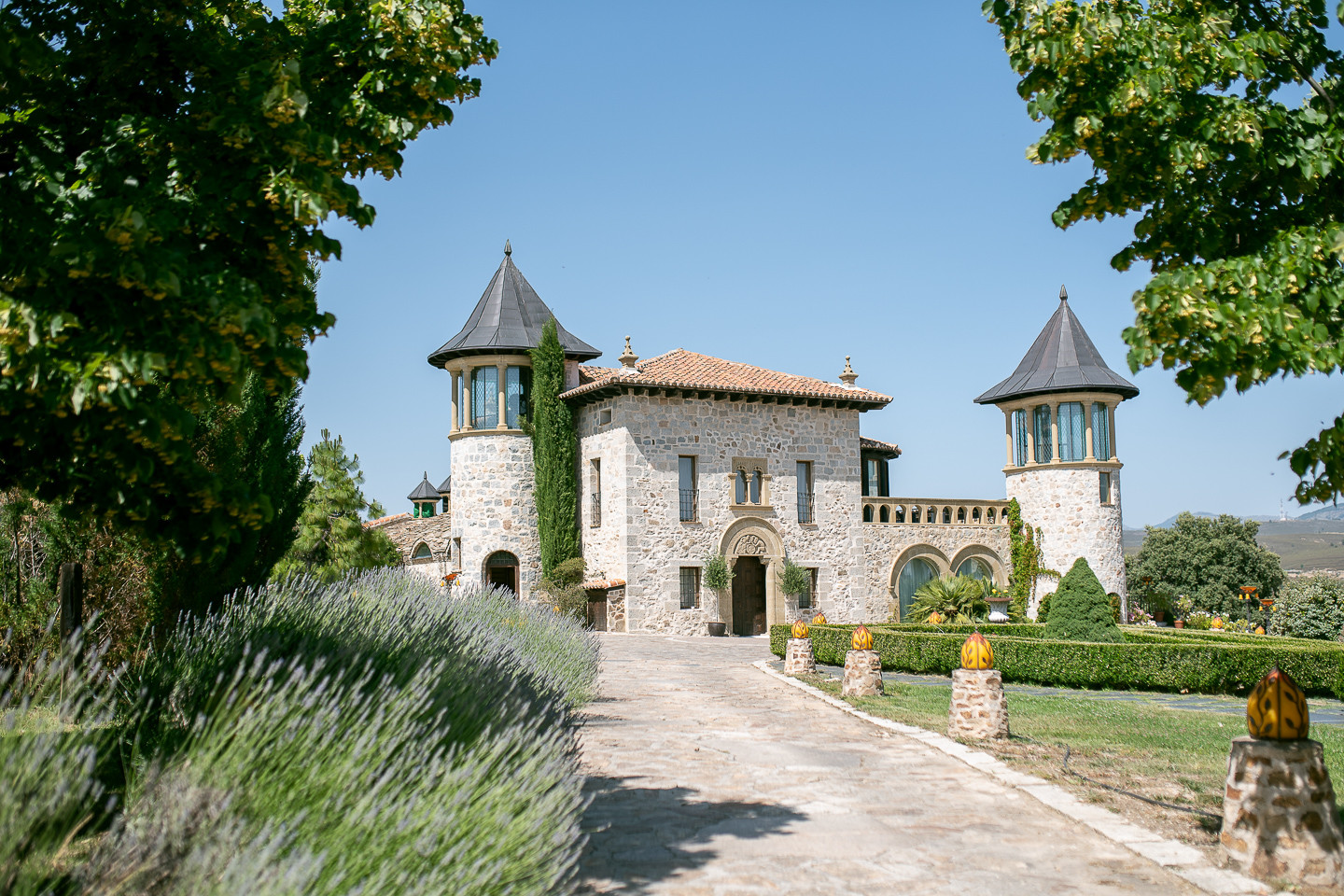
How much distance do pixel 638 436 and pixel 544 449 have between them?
2.63m

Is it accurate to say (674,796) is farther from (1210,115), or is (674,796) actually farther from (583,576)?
(583,576)

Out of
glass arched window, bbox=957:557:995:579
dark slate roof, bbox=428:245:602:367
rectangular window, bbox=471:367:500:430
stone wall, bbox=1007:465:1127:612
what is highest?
dark slate roof, bbox=428:245:602:367

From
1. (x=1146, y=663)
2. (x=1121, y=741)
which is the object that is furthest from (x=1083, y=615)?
(x=1121, y=741)

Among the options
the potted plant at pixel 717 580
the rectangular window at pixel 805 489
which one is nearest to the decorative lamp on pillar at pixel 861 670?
the potted plant at pixel 717 580

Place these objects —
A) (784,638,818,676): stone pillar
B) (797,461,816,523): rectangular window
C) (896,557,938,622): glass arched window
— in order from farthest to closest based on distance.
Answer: (896,557,938,622): glass arched window < (797,461,816,523): rectangular window < (784,638,818,676): stone pillar

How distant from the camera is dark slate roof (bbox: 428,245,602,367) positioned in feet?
92.2

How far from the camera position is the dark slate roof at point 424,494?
1879 inches

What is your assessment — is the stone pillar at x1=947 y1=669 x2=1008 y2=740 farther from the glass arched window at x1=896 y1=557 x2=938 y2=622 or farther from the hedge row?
the glass arched window at x1=896 y1=557 x2=938 y2=622

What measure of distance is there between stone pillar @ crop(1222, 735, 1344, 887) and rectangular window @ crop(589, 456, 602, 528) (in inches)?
904

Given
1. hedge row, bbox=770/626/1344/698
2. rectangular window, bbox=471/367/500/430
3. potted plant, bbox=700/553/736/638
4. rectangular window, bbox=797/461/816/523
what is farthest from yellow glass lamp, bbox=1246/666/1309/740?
rectangular window, bbox=471/367/500/430

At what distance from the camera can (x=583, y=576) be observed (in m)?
27.5

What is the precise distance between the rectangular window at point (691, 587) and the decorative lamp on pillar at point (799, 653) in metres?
11.3

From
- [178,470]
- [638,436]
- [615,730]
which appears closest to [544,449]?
[638,436]

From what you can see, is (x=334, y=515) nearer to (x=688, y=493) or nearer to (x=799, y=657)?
(x=688, y=493)
